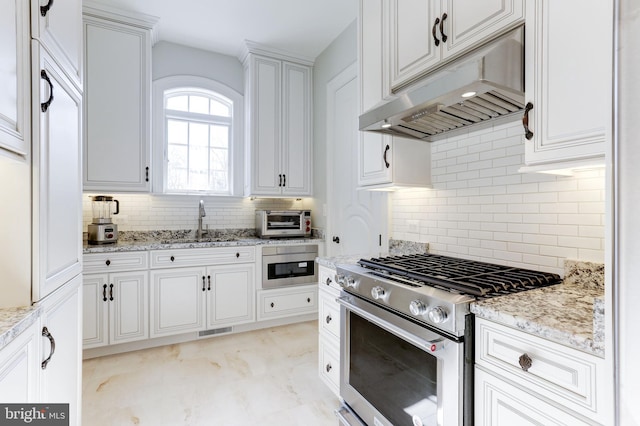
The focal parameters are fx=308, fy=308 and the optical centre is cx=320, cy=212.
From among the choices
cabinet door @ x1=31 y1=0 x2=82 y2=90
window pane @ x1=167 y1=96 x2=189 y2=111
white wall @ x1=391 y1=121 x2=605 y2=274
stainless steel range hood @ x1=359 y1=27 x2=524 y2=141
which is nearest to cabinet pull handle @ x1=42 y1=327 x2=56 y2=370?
cabinet door @ x1=31 y1=0 x2=82 y2=90

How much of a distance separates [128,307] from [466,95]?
9.92 ft

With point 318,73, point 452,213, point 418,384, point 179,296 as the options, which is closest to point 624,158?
point 418,384

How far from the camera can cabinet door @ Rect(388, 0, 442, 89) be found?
1.59m

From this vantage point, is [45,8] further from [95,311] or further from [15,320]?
[95,311]

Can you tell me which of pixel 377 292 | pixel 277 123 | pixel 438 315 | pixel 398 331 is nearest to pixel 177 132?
pixel 277 123

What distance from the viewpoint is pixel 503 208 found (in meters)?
1.63

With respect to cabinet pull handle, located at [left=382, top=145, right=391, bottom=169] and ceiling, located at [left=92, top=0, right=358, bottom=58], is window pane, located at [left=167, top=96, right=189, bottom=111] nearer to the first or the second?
ceiling, located at [left=92, top=0, right=358, bottom=58]

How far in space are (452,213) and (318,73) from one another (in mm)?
2523

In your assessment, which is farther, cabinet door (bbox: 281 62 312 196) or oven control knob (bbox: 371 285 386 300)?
cabinet door (bbox: 281 62 312 196)

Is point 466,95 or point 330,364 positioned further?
point 330,364

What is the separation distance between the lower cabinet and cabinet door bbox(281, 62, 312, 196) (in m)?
1.10

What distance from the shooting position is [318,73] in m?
3.63

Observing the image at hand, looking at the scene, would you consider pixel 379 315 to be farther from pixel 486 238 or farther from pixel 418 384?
pixel 486 238

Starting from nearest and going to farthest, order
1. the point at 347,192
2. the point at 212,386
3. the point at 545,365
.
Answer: the point at 545,365, the point at 212,386, the point at 347,192
